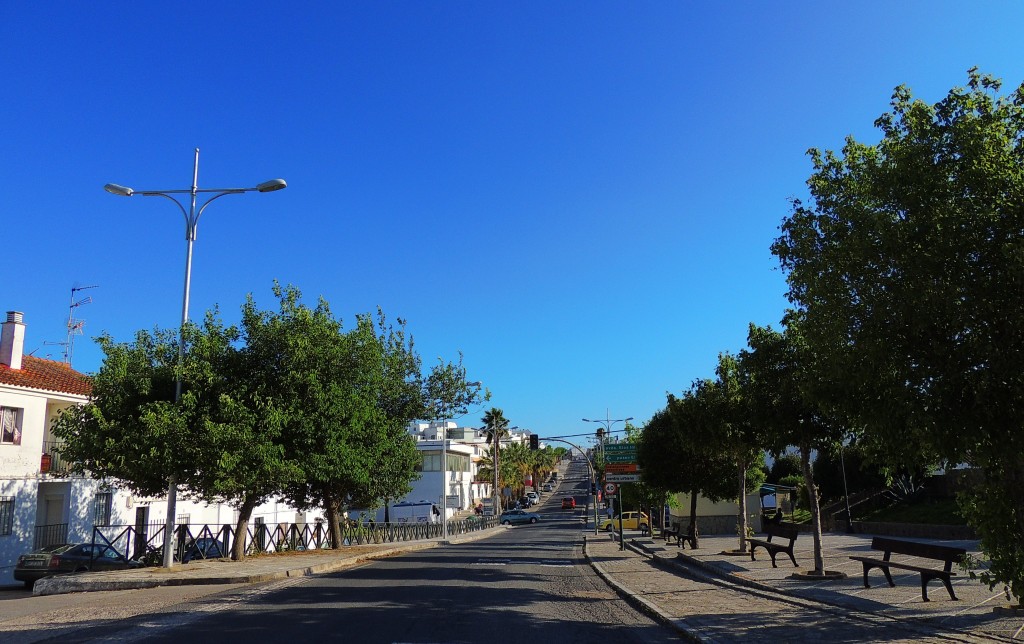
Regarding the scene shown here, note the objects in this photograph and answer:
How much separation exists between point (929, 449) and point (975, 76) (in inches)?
188

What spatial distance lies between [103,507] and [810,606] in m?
26.8

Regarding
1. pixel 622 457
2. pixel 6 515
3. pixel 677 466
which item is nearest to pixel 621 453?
pixel 622 457

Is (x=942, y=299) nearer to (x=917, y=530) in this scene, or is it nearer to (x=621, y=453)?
(x=621, y=453)

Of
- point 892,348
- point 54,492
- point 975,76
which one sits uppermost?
point 975,76

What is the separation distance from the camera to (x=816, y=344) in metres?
10.3

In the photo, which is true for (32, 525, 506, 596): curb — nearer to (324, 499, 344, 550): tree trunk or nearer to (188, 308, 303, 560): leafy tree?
(188, 308, 303, 560): leafy tree

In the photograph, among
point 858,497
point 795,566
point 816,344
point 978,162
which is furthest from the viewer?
point 858,497

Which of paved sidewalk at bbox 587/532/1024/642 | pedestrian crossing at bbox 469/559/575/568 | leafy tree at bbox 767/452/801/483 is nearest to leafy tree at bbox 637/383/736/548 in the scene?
pedestrian crossing at bbox 469/559/575/568

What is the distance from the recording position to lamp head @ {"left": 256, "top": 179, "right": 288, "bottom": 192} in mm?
19484

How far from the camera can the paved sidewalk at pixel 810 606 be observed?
914 centimetres

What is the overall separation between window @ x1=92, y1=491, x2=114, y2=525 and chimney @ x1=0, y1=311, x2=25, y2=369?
21.0 ft

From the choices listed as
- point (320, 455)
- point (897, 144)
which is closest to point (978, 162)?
point (897, 144)

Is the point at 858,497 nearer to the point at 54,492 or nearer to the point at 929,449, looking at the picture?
the point at 929,449

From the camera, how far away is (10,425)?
25.4 m
